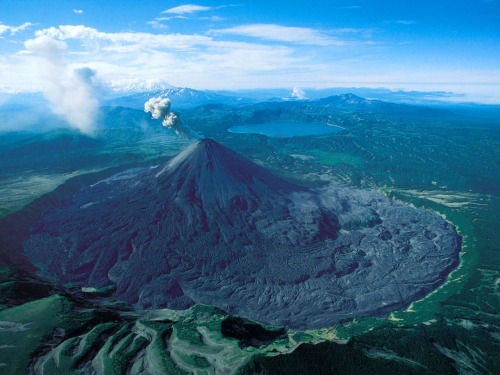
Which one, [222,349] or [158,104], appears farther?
[158,104]

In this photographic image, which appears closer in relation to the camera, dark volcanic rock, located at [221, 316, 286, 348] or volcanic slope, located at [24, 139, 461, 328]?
dark volcanic rock, located at [221, 316, 286, 348]

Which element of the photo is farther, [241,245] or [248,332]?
[241,245]

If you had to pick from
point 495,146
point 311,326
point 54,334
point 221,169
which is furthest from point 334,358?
point 495,146

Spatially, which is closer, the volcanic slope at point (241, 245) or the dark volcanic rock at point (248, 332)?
the dark volcanic rock at point (248, 332)

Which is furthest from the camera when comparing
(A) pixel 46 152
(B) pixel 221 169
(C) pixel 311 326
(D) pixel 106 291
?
(A) pixel 46 152

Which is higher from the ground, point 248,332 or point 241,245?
point 241,245

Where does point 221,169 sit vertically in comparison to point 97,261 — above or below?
above

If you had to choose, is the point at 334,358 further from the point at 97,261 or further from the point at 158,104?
the point at 158,104

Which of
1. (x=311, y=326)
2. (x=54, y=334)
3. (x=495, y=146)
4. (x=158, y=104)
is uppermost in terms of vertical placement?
(x=158, y=104)
